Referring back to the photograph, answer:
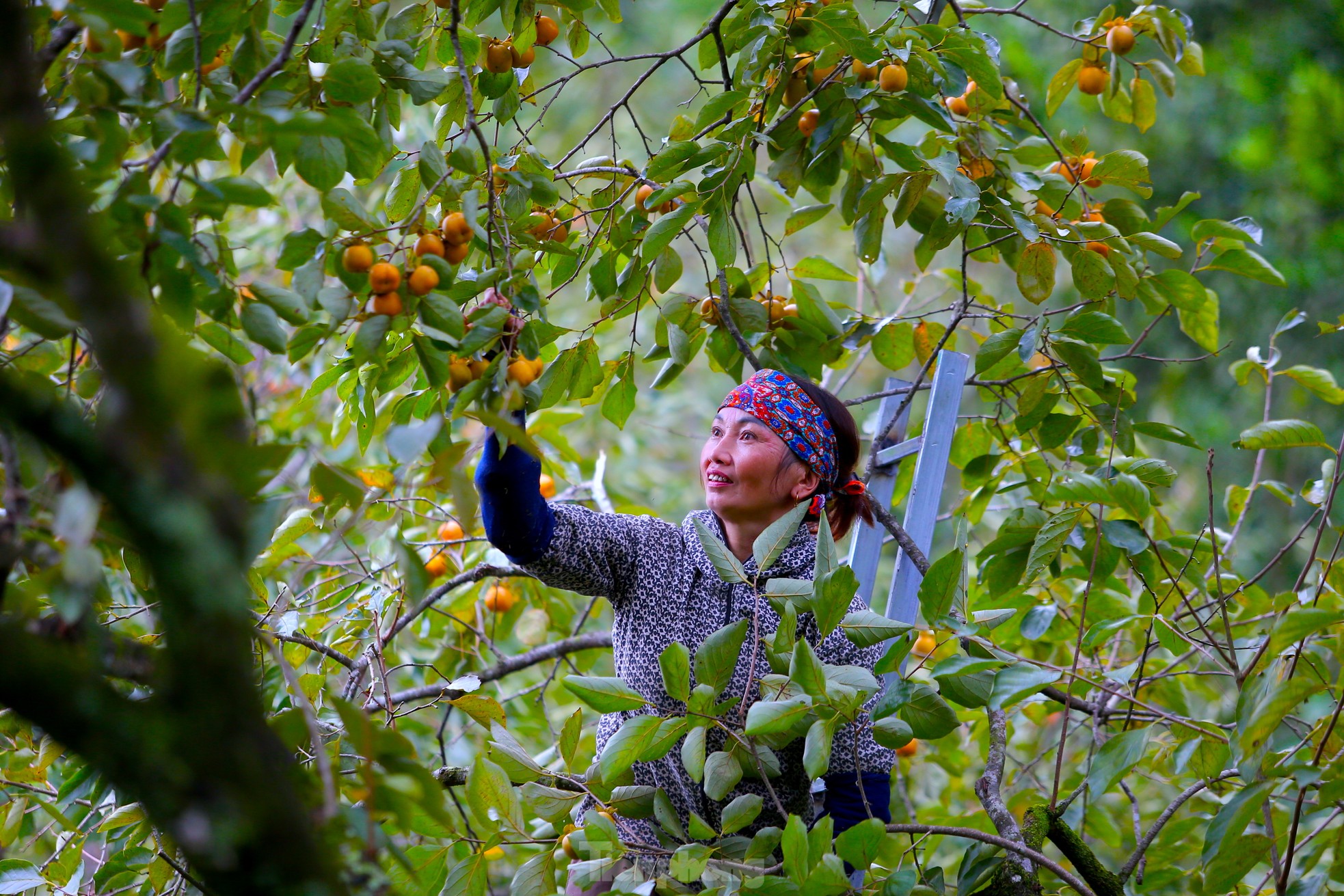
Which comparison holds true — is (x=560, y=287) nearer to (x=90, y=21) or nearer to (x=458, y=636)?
(x=90, y=21)

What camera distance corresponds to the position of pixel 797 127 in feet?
5.54

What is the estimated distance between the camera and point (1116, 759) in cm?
119

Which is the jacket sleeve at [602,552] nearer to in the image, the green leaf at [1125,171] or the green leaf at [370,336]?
the green leaf at [370,336]

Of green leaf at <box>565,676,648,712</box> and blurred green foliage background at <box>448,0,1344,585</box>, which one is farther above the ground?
blurred green foliage background at <box>448,0,1344,585</box>

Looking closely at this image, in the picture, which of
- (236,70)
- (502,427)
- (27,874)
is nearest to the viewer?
(502,427)

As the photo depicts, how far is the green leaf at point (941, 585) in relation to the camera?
116 cm

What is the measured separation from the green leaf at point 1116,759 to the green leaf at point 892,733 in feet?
0.67

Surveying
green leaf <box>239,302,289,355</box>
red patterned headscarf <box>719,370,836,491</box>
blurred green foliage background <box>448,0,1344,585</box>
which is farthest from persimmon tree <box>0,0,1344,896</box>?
blurred green foliage background <box>448,0,1344,585</box>

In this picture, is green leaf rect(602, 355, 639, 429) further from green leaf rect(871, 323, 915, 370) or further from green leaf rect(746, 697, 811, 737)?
green leaf rect(746, 697, 811, 737)

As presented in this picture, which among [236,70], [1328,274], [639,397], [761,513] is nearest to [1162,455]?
[1328,274]

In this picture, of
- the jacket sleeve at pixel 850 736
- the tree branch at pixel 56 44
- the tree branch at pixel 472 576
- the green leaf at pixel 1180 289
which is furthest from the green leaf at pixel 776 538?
the tree branch at pixel 56 44

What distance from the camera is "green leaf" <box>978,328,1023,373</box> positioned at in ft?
4.99

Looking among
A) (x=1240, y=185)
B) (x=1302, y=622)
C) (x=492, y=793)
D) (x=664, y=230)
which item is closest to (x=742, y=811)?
(x=492, y=793)

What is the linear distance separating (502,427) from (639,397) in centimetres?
417
